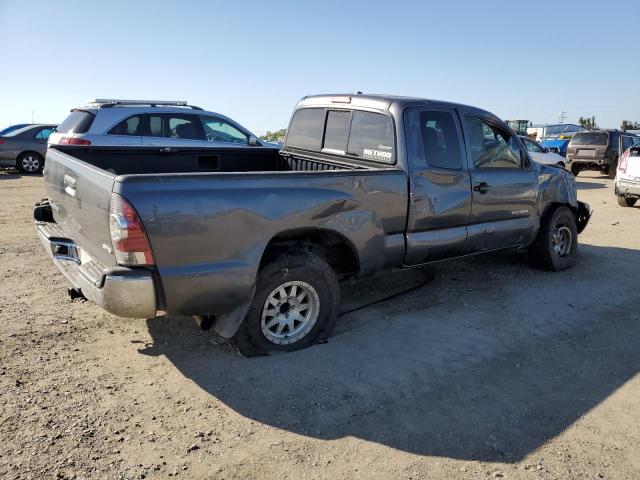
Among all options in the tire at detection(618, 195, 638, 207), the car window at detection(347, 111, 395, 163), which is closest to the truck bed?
the car window at detection(347, 111, 395, 163)

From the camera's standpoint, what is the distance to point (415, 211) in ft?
15.2

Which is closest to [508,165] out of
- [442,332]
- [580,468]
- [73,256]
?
[442,332]

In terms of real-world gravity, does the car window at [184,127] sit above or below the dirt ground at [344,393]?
above

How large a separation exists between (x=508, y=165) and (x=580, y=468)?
353 centimetres

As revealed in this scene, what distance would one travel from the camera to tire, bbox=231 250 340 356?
3.85 metres

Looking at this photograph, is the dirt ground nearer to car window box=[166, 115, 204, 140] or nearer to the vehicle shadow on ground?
the vehicle shadow on ground

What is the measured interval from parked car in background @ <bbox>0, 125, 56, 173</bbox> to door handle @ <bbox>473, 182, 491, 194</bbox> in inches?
544

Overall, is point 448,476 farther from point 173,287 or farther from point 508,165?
point 508,165

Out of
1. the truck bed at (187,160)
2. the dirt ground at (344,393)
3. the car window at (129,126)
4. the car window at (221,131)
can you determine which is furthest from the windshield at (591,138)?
the truck bed at (187,160)

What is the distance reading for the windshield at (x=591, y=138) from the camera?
18.4 m

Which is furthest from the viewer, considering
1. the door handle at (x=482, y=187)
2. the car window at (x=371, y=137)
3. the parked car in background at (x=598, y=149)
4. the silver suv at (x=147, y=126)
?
the parked car in background at (x=598, y=149)

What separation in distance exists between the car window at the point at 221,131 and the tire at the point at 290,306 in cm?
658

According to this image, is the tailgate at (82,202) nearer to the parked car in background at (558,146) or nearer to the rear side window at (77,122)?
the rear side window at (77,122)

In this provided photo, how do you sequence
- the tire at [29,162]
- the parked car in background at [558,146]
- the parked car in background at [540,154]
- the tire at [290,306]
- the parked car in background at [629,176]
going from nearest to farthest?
the tire at [290,306] → the parked car in background at [629,176] → the tire at [29,162] → the parked car in background at [540,154] → the parked car in background at [558,146]
